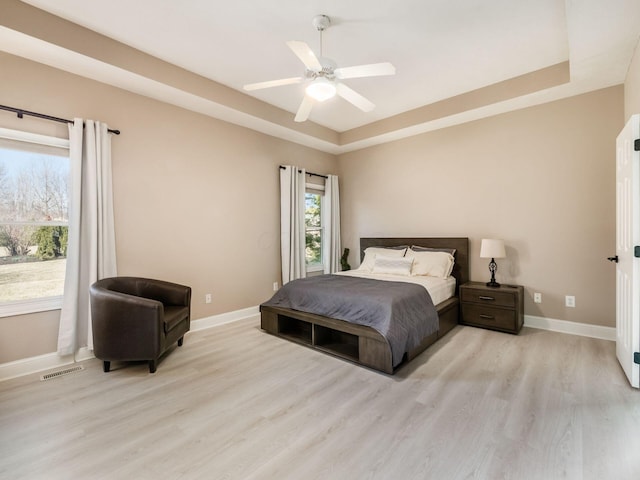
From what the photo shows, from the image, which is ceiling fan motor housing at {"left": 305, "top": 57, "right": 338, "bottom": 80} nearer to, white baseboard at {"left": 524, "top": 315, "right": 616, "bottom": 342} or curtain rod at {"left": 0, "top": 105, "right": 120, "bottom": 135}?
curtain rod at {"left": 0, "top": 105, "right": 120, "bottom": 135}

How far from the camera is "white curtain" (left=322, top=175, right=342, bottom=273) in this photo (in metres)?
5.32

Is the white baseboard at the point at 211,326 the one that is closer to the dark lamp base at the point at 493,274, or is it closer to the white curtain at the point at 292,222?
the dark lamp base at the point at 493,274

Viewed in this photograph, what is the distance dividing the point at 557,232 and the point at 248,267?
391cm

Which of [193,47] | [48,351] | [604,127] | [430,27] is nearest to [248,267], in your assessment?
[48,351]

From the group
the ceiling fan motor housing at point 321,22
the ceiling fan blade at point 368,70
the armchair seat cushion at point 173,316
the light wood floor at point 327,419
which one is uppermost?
the ceiling fan motor housing at point 321,22

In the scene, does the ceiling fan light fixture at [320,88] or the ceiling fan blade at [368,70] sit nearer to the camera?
the ceiling fan blade at [368,70]

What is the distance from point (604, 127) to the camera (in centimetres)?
320

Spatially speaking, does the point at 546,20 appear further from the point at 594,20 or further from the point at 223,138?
the point at 223,138

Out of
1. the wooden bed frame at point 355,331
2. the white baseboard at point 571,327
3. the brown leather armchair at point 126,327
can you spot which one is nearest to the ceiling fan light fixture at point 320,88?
the wooden bed frame at point 355,331

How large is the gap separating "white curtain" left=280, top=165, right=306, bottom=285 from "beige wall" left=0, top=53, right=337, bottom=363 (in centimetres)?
14

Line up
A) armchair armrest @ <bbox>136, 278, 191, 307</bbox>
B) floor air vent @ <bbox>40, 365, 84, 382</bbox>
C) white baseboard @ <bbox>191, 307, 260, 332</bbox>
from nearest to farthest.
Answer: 1. floor air vent @ <bbox>40, 365, 84, 382</bbox>
2. armchair armrest @ <bbox>136, 278, 191, 307</bbox>
3. white baseboard @ <bbox>191, 307, 260, 332</bbox>

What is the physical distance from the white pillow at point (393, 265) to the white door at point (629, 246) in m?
2.05

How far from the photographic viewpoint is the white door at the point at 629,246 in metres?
2.14

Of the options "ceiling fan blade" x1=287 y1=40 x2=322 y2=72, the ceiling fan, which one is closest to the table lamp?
the ceiling fan
